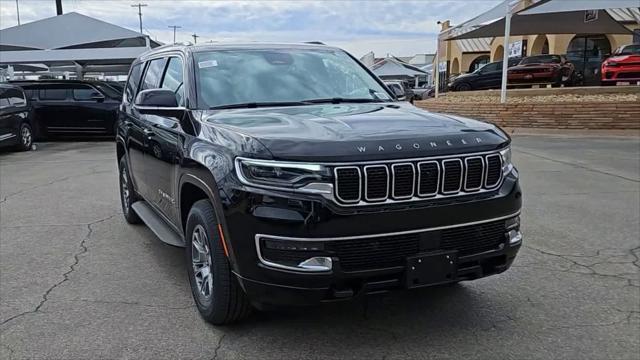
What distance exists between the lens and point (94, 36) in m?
22.3

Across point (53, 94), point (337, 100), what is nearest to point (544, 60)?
point (53, 94)

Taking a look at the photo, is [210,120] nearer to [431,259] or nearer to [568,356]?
[431,259]

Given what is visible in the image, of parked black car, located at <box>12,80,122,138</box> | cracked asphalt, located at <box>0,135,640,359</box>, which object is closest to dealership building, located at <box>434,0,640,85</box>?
parked black car, located at <box>12,80,122,138</box>

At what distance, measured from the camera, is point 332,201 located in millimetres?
2902

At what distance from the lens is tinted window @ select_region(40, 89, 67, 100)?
1695 centimetres

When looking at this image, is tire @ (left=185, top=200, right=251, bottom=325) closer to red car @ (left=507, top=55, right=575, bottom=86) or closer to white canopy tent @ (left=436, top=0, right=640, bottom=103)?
white canopy tent @ (left=436, top=0, right=640, bottom=103)

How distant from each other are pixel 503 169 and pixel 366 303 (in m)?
1.38

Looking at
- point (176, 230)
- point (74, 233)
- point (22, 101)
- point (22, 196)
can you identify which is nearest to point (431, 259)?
point (176, 230)

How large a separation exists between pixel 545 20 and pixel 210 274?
76.0ft

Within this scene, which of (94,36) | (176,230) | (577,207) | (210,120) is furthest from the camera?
(94,36)

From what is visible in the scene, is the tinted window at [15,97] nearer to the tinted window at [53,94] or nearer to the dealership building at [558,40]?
the tinted window at [53,94]

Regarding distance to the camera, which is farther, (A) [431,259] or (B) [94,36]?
(B) [94,36]

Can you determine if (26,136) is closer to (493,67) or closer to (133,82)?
(133,82)

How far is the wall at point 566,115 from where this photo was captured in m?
15.2
